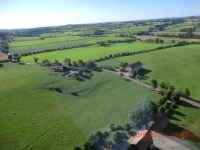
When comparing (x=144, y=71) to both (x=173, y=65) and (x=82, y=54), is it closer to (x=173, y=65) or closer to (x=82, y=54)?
(x=173, y=65)

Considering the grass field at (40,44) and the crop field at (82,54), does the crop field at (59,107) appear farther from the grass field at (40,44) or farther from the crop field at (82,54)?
the grass field at (40,44)

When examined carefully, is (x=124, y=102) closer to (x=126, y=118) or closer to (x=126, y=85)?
(x=126, y=118)

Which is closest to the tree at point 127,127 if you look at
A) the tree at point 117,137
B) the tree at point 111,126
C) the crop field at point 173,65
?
the tree at point 111,126

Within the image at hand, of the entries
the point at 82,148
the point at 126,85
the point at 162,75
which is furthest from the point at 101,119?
the point at 162,75

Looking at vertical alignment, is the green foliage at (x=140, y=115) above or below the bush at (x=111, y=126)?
above

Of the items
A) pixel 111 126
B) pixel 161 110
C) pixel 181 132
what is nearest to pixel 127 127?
pixel 111 126

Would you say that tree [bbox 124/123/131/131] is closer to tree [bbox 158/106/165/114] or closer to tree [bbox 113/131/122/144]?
tree [bbox 113/131/122/144]
